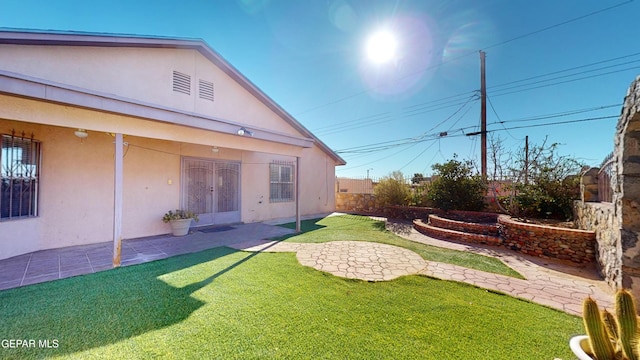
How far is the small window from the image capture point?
36.2ft

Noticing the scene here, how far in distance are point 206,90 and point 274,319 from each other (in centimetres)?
807

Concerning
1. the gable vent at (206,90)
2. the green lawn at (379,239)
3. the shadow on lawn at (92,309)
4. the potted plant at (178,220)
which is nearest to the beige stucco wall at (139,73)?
the gable vent at (206,90)

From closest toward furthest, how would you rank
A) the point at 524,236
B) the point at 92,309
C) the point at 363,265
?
the point at 92,309 → the point at 363,265 → the point at 524,236

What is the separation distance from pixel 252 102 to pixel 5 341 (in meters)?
8.74

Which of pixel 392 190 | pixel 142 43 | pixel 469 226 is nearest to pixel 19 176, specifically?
pixel 142 43

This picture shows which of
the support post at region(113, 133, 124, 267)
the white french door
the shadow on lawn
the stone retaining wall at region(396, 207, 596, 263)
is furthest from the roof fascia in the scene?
the stone retaining wall at region(396, 207, 596, 263)

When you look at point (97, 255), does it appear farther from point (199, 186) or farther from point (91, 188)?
point (199, 186)

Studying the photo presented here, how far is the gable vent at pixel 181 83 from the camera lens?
7605mm

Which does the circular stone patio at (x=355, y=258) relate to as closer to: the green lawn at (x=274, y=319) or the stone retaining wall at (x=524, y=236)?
the green lawn at (x=274, y=319)

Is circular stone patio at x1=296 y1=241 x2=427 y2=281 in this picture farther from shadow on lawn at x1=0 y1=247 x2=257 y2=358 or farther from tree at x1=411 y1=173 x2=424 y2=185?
tree at x1=411 y1=173 x2=424 y2=185

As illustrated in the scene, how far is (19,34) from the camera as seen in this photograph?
15.9 ft

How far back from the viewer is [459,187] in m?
9.73

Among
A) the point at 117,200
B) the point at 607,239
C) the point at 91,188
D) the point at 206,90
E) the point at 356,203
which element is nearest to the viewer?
the point at 607,239

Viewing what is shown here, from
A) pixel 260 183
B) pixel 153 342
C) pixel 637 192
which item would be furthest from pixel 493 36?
pixel 153 342
